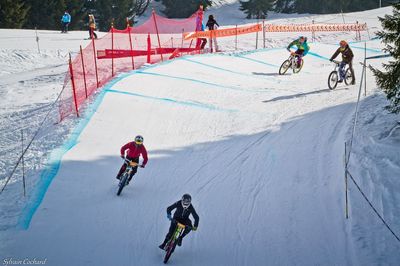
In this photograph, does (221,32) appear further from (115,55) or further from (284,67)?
(115,55)

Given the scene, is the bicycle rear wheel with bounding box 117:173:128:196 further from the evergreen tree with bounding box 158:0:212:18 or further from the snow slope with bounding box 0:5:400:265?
the evergreen tree with bounding box 158:0:212:18

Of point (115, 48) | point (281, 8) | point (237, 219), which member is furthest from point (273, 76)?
point (281, 8)

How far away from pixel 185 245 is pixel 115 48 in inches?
685

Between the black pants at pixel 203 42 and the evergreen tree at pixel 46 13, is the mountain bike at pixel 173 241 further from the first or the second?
the evergreen tree at pixel 46 13

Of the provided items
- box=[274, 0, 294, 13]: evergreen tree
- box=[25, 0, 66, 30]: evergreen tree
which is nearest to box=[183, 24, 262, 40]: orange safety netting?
box=[25, 0, 66, 30]: evergreen tree

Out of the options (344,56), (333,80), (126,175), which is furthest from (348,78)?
(126,175)

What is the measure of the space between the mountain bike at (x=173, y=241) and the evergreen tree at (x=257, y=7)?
142 feet

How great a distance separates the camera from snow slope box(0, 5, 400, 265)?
8.67 meters

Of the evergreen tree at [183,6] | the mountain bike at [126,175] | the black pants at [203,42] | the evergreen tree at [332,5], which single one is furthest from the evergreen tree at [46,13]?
the mountain bike at [126,175]

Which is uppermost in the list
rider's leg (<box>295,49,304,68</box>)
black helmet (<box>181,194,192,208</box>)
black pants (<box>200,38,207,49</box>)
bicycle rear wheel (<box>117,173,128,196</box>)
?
black pants (<box>200,38,207,49</box>)

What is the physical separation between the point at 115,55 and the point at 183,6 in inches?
1107

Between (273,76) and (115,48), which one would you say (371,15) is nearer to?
(273,76)

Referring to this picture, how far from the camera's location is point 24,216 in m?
9.61

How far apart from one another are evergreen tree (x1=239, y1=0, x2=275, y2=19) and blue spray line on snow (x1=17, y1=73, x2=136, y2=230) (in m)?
36.0
